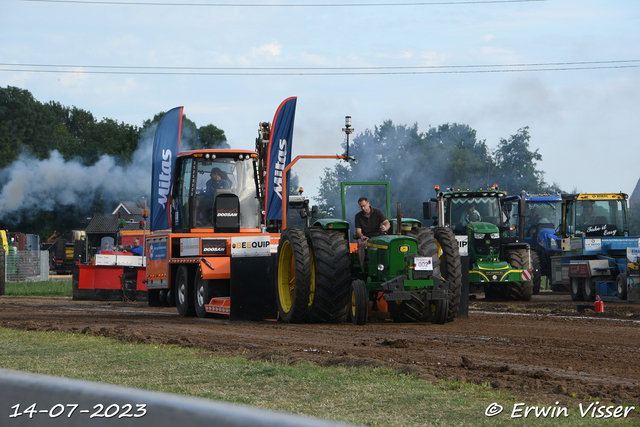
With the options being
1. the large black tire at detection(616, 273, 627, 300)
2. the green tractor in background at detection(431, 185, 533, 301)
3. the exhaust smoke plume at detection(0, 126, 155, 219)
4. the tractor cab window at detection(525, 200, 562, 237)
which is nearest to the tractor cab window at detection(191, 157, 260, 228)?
the green tractor in background at detection(431, 185, 533, 301)

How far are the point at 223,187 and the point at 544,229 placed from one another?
1381cm

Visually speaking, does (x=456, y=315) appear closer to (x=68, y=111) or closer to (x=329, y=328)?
(x=329, y=328)

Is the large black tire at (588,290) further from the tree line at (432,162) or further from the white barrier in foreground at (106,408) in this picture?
the white barrier in foreground at (106,408)

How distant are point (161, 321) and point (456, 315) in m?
5.24

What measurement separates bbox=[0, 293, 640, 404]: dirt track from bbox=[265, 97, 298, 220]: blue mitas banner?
324 centimetres

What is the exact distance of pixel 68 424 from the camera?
2.77m

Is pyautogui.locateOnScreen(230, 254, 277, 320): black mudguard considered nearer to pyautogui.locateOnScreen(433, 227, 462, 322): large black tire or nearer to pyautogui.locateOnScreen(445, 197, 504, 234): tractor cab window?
pyautogui.locateOnScreen(433, 227, 462, 322): large black tire

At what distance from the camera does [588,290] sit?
20.6 metres

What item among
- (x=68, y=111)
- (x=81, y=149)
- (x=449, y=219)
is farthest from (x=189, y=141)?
(x=449, y=219)

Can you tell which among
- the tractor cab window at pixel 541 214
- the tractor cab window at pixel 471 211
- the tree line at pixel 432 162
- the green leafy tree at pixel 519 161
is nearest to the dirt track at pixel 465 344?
the tractor cab window at pixel 471 211

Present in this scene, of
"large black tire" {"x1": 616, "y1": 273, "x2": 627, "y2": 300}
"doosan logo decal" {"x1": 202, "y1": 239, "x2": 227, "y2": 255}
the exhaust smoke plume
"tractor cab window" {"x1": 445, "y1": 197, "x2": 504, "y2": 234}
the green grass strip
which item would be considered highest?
the exhaust smoke plume

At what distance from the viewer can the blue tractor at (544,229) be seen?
25.7 meters

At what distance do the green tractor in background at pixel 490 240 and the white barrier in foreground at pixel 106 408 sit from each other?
57.4 feet

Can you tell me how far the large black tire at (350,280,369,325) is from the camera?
465 inches
